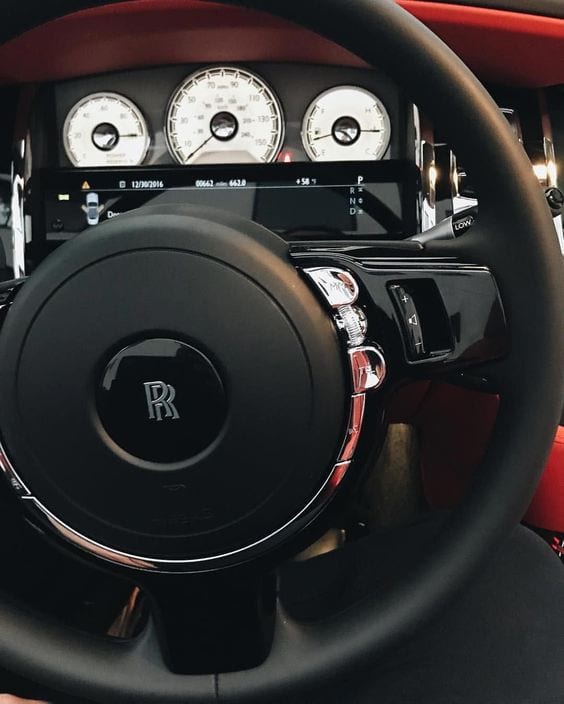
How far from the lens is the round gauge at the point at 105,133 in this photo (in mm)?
1162

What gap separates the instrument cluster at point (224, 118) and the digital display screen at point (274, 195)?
0.05 metres

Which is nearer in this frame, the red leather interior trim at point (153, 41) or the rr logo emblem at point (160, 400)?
the rr logo emblem at point (160, 400)

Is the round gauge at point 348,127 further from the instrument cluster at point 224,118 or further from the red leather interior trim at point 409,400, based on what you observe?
the red leather interior trim at point 409,400

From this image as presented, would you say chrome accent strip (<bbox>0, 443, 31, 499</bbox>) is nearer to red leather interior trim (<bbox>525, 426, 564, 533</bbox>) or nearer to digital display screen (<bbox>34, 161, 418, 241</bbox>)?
red leather interior trim (<bbox>525, 426, 564, 533</bbox>)

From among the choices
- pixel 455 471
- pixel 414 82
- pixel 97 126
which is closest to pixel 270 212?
pixel 97 126

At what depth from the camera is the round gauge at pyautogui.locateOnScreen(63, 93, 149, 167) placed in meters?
1.16

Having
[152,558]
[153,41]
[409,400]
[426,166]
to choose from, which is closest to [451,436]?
[409,400]

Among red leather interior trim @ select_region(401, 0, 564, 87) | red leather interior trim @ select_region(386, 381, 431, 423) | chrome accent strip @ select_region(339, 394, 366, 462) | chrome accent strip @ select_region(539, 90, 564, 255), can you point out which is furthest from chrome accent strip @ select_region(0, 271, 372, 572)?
chrome accent strip @ select_region(539, 90, 564, 255)

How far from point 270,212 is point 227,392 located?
2.18 ft

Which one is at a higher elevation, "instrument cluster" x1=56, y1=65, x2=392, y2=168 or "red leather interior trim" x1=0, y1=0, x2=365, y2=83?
"red leather interior trim" x1=0, y1=0, x2=365, y2=83

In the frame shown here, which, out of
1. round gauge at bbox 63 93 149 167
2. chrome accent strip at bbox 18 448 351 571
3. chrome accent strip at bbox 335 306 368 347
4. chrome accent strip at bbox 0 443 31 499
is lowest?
chrome accent strip at bbox 18 448 351 571

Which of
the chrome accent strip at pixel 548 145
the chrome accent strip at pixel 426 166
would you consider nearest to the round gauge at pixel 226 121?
the chrome accent strip at pixel 426 166

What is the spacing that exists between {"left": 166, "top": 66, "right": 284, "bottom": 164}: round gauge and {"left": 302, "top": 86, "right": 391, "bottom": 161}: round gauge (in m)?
0.05

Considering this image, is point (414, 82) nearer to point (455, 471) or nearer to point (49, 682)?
point (49, 682)
